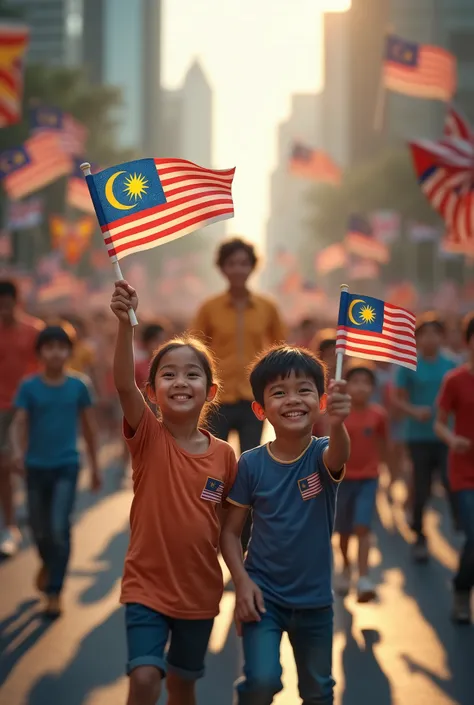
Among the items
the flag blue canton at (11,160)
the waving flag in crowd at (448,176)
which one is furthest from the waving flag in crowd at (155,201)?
the flag blue canton at (11,160)

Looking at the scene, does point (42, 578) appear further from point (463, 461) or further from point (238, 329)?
point (463, 461)

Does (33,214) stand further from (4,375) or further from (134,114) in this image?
(134,114)

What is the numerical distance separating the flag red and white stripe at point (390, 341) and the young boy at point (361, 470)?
3.21m

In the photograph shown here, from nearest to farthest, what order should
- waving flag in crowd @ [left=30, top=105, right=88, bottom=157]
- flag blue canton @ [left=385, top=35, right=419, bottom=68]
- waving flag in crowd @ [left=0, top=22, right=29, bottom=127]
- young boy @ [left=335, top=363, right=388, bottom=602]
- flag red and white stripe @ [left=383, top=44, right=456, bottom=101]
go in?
Answer: 1. young boy @ [left=335, top=363, right=388, bottom=602]
2. waving flag in crowd @ [left=0, top=22, right=29, bottom=127]
3. flag blue canton @ [left=385, top=35, right=419, bottom=68]
4. flag red and white stripe @ [left=383, top=44, right=456, bottom=101]
5. waving flag in crowd @ [left=30, top=105, right=88, bottom=157]

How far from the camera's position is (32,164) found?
22406 mm

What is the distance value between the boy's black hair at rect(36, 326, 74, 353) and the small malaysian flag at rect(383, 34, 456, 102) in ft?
46.1

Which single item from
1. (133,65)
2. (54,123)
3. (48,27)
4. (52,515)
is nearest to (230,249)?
(52,515)

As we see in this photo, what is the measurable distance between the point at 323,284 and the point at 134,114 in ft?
176

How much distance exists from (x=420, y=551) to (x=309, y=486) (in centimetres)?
519

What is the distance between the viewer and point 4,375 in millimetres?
9641

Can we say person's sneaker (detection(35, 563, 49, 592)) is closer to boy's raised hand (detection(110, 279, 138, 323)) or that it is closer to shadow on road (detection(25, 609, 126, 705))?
shadow on road (detection(25, 609, 126, 705))

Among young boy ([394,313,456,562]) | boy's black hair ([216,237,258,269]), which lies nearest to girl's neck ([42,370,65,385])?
boy's black hair ([216,237,258,269])

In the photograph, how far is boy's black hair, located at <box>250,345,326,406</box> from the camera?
14.0 feet

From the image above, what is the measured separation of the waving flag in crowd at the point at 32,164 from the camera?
21.6 metres
